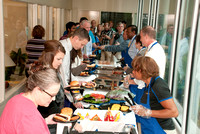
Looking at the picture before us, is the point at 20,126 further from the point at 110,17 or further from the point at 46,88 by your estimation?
the point at 110,17

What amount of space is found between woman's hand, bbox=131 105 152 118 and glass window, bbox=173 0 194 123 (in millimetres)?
1137

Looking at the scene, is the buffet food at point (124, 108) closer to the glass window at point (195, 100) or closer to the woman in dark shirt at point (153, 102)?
the woman in dark shirt at point (153, 102)

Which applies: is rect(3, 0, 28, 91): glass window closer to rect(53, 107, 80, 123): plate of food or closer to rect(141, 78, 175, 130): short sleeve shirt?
rect(53, 107, 80, 123): plate of food

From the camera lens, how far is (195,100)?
2191mm

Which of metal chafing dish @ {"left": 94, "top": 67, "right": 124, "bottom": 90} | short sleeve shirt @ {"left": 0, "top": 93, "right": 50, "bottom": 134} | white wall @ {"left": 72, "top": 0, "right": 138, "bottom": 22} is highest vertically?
white wall @ {"left": 72, "top": 0, "right": 138, "bottom": 22}

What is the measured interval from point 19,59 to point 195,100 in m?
2.79

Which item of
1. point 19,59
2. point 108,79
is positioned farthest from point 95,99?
point 19,59

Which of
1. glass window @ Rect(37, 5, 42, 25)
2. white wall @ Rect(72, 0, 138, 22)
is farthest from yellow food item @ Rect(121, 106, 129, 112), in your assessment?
white wall @ Rect(72, 0, 138, 22)

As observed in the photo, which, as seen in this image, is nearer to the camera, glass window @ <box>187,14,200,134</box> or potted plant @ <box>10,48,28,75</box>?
glass window @ <box>187,14,200,134</box>

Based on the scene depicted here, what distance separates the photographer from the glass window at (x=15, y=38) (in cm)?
323

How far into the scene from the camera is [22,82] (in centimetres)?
389

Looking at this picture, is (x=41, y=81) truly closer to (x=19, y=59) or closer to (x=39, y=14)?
(x=19, y=59)

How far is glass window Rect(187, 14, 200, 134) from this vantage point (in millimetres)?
2111

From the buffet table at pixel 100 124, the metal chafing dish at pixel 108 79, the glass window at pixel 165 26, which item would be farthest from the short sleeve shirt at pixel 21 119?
the glass window at pixel 165 26
